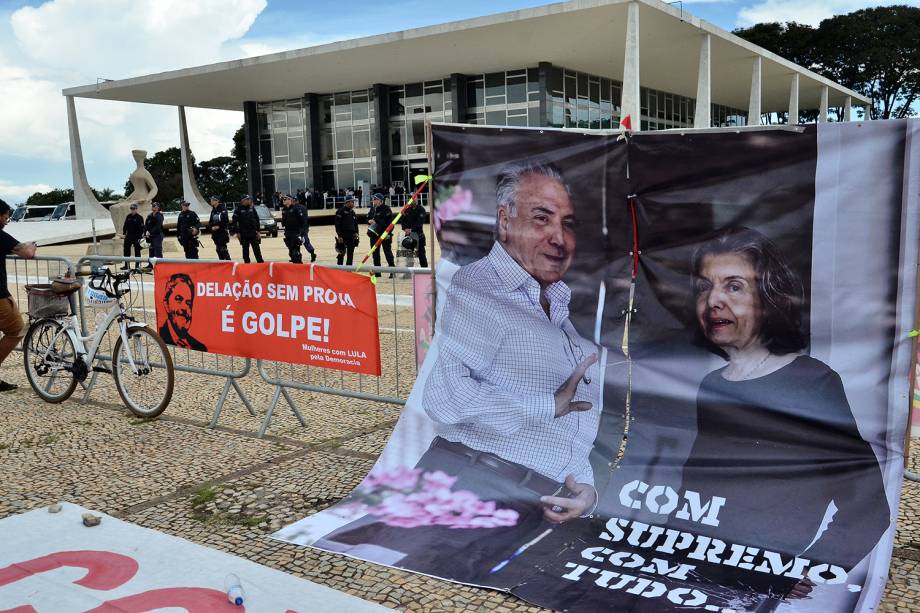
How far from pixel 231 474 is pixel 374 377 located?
271cm

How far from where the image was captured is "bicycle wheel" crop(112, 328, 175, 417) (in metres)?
6.78

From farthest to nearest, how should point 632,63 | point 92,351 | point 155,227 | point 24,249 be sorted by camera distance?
1. point 632,63
2. point 155,227
3. point 24,249
4. point 92,351

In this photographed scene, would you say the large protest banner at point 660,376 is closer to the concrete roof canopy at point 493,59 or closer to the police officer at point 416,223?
the police officer at point 416,223

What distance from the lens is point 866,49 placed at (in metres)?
62.5

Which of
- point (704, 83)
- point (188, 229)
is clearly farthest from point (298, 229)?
point (704, 83)

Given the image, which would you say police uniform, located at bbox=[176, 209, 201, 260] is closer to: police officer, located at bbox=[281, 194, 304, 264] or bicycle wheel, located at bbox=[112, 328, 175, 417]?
police officer, located at bbox=[281, 194, 304, 264]

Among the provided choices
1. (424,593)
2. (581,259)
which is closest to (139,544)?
(424,593)

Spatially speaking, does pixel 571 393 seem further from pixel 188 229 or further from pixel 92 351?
pixel 188 229

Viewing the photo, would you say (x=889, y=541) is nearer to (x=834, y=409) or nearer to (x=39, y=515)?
(x=834, y=409)

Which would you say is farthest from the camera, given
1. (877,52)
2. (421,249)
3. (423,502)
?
(877,52)

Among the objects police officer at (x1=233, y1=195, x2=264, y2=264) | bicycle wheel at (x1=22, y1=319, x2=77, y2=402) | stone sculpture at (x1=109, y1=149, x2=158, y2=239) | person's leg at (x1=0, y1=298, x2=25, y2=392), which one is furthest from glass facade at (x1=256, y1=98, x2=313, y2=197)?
bicycle wheel at (x1=22, y1=319, x2=77, y2=402)

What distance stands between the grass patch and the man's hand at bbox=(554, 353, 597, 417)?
2188mm

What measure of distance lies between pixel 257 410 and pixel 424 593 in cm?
376

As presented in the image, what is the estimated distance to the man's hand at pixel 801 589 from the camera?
345 cm
